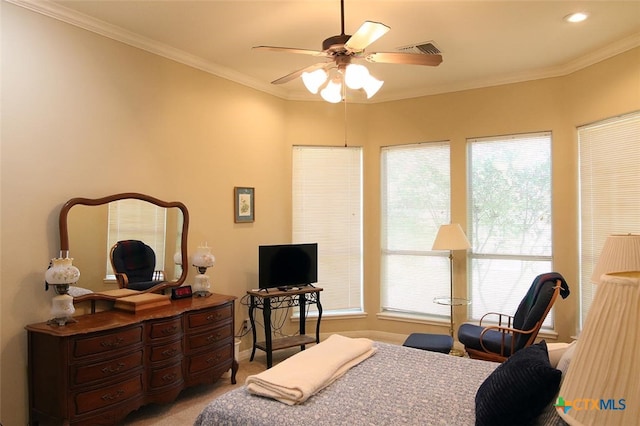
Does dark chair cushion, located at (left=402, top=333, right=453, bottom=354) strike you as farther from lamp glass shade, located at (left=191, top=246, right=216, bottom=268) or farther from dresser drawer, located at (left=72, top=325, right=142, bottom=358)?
dresser drawer, located at (left=72, top=325, right=142, bottom=358)

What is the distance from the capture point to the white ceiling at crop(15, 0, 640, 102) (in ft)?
10.00

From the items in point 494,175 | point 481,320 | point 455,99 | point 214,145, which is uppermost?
point 455,99

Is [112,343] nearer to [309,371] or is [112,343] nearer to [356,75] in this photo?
[309,371]

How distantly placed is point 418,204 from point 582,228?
170 centimetres

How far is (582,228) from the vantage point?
414 centimetres

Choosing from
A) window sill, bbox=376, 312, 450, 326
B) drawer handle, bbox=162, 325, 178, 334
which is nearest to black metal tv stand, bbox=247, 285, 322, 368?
window sill, bbox=376, 312, 450, 326

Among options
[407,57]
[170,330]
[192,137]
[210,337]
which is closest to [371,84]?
[407,57]

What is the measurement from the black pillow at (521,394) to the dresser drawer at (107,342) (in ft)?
7.54

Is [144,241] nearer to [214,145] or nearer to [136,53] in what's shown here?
[214,145]

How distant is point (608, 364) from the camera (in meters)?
0.92

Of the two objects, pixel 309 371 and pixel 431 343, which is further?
pixel 431 343

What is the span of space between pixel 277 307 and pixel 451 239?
1.96 m

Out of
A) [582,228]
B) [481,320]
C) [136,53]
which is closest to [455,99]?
[582,228]

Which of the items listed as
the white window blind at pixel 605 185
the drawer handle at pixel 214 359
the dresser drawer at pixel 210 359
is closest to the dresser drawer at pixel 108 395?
the dresser drawer at pixel 210 359
